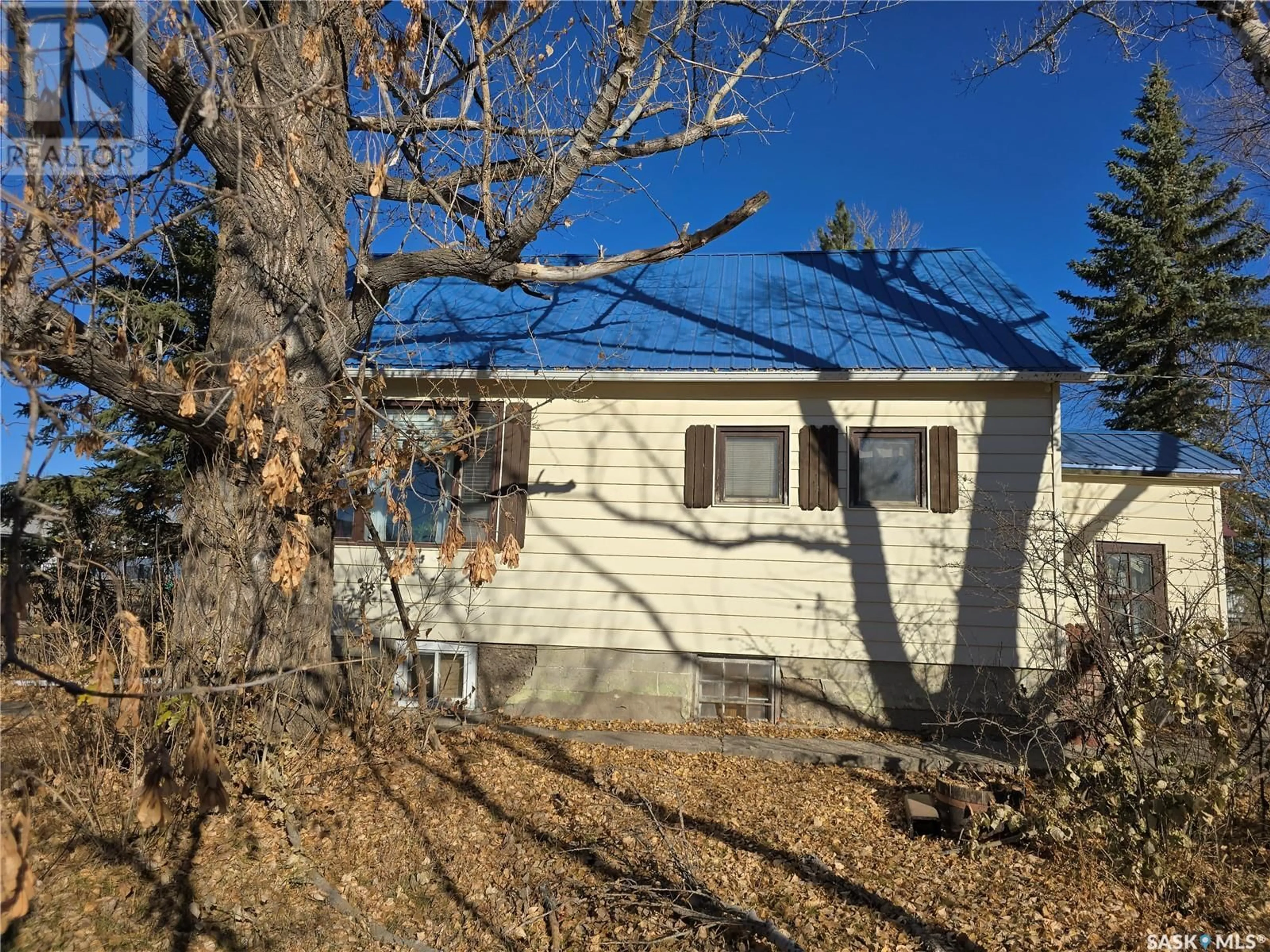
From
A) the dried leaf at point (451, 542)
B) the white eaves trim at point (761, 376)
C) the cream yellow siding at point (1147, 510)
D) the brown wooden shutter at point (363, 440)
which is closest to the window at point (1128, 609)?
the cream yellow siding at point (1147, 510)

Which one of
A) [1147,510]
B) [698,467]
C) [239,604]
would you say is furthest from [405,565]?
[1147,510]

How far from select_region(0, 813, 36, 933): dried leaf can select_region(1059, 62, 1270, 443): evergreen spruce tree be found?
19.1 metres

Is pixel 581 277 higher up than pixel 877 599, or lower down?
higher up

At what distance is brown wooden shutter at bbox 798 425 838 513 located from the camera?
7578 mm

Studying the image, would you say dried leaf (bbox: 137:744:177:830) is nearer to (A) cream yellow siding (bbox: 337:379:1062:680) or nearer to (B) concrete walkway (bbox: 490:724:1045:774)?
(A) cream yellow siding (bbox: 337:379:1062:680)

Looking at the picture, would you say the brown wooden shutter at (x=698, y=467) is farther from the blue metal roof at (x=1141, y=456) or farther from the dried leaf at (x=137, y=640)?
the dried leaf at (x=137, y=640)

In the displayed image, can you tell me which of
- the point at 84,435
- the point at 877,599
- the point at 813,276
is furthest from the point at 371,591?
the point at 813,276

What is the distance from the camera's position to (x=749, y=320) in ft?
28.9

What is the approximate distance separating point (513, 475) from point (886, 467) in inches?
159

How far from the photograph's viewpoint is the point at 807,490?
7.60 meters

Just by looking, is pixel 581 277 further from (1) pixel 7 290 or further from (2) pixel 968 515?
(2) pixel 968 515

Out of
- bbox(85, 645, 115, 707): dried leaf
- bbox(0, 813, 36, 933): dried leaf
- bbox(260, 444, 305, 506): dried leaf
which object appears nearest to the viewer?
bbox(0, 813, 36, 933): dried leaf

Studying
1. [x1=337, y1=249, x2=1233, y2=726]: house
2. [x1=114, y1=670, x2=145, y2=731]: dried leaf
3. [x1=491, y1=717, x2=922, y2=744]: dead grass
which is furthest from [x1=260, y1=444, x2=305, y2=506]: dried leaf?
[x1=491, y1=717, x2=922, y2=744]: dead grass

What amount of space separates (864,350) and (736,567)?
2736mm
